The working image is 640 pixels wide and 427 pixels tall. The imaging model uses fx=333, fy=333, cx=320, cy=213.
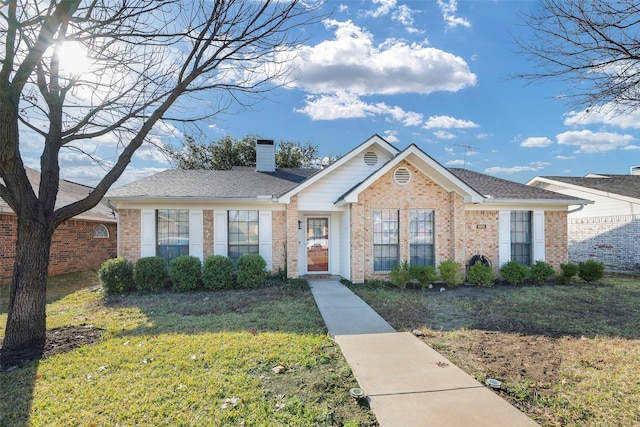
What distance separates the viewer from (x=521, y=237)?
11789 mm

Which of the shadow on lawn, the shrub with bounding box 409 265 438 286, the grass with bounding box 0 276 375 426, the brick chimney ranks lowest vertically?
the shadow on lawn

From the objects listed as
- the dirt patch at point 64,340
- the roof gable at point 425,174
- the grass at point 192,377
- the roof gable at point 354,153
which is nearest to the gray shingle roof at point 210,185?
the roof gable at point 354,153

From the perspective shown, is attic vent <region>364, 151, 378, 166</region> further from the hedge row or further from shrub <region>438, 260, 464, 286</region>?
the hedge row

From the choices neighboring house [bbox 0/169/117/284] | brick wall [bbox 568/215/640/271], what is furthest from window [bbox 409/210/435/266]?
neighboring house [bbox 0/169/117/284]

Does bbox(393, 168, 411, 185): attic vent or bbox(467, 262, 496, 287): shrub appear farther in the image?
bbox(393, 168, 411, 185): attic vent

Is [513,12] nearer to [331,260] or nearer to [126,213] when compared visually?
[331,260]

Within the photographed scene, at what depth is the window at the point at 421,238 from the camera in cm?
1091

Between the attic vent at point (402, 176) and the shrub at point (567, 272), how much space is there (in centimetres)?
612

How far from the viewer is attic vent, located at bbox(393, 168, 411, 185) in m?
10.7

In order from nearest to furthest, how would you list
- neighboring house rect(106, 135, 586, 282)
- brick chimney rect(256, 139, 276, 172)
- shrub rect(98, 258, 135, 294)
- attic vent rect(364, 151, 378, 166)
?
shrub rect(98, 258, 135, 294), neighboring house rect(106, 135, 586, 282), attic vent rect(364, 151, 378, 166), brick chimney rect(256, 139, 276, 172)

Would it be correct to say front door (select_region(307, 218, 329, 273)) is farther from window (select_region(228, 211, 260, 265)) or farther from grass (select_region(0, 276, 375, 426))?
grass (select_region(0, 276, 375, 426))

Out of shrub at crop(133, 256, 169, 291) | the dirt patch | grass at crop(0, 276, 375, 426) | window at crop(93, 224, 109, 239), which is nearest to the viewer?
grass at crop(0, 276, 375, 426)

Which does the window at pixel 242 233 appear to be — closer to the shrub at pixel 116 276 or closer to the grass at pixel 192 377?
the shrub at pixel 116 276

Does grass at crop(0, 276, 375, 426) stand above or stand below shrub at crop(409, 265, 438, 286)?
below
